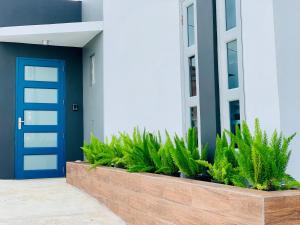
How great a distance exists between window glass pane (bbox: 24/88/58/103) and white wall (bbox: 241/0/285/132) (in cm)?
579

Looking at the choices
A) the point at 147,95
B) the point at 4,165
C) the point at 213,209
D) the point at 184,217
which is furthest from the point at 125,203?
the point at 4,165

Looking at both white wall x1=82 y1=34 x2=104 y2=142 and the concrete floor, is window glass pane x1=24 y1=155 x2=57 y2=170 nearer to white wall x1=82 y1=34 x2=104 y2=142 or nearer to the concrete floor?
white wall x1=82 y1=34 x2=104 y2=142

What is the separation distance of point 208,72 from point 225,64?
0.16 m

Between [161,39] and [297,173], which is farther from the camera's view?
[161,39]

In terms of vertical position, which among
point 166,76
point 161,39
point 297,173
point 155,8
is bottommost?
point 297,173

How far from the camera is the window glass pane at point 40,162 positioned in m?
7.94

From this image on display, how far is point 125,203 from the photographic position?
3.71 m

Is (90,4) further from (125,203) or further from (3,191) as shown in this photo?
(125,203)

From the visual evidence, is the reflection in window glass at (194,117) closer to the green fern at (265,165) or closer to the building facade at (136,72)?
the building facade at (136,72)

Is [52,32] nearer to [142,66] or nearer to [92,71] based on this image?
[92,71]

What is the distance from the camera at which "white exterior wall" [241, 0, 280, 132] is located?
2801 millimetres

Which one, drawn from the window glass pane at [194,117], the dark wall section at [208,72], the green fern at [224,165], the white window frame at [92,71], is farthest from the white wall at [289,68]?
the white window frame at [92,71]

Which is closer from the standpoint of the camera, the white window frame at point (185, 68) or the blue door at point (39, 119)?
the white window frame at point (185, 68)

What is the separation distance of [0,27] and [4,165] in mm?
2704
